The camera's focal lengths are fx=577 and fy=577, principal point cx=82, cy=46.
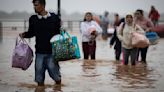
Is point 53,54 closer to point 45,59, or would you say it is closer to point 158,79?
point 45,59

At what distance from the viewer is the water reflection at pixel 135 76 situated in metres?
11.8

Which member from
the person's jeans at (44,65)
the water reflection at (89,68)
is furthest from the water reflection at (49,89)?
the water reflection at (89,68)

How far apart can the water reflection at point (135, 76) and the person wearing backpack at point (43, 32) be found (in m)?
1.63

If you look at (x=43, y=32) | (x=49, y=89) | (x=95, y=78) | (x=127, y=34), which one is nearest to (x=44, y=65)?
(x=49, y=89)

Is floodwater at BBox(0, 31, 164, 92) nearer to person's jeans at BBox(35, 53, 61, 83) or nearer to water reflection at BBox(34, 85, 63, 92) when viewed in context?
water reflection at BBox(34, 85, 63, 92)

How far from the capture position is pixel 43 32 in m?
10.9

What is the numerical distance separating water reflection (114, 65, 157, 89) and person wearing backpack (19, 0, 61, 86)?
1.63 metres

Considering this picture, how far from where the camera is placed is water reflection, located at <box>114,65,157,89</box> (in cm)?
1178

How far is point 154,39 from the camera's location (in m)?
17.0

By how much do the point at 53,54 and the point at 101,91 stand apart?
A: 1.13 m

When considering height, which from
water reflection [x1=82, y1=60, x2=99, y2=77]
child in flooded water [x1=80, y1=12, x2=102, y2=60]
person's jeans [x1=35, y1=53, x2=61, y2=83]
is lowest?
water reflection [x1=82, y1=60, x2=99, y2=77]

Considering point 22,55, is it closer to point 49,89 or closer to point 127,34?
point 49,89

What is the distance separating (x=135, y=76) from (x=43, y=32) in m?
3.28

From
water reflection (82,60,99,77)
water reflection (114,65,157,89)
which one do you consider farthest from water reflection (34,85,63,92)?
water reflection (82,60,99,77)
